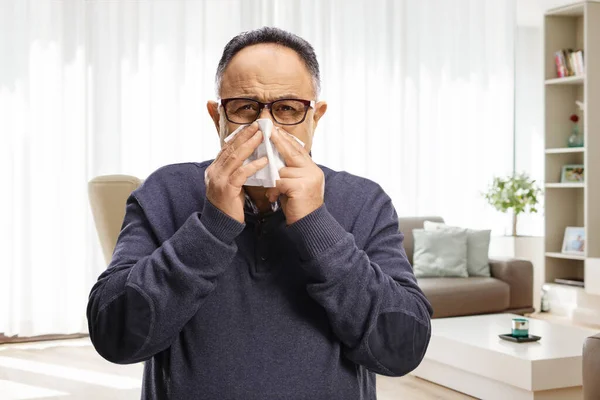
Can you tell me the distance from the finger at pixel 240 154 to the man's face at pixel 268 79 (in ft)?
0.27

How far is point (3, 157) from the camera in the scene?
486 cm

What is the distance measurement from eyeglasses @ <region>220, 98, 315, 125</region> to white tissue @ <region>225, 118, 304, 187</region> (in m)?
0.07

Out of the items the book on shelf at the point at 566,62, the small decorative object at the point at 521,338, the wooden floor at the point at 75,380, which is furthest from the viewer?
the book on shelf at the point at 566,62

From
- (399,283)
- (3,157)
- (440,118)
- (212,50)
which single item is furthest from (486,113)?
(399,283)

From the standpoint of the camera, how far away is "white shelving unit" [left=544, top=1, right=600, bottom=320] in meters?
5.79

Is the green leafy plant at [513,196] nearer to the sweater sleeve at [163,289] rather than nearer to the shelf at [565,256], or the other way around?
the shelf at [565,256]

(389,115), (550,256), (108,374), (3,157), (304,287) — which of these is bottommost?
(108,374)

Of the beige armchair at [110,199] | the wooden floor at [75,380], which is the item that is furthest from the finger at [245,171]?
the wooden floor at [75,380]

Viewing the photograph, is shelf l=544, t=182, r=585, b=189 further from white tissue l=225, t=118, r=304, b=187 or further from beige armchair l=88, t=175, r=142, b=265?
white tissue l=225, t=118, r=304, b=187

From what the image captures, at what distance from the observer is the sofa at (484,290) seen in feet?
15.2

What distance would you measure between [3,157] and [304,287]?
13.7 feet

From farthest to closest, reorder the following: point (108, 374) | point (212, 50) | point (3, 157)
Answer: point (212, 50) < point (3, 157) < point (108, 374)

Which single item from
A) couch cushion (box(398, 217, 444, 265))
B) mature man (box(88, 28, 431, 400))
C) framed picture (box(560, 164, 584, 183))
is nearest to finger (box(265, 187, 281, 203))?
mature man (box(88, 28, 431, 400))

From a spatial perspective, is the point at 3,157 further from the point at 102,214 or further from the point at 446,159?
the point at 446,159
